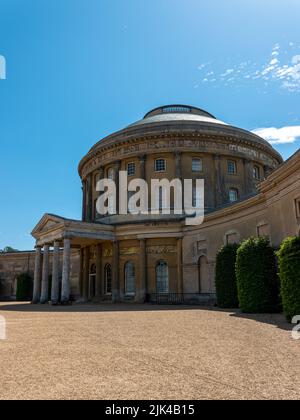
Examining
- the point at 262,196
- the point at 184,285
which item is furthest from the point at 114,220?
the point at 262,196

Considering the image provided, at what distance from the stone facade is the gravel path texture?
603 inches

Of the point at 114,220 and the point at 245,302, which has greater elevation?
the point at 114,220

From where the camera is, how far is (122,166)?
35.6 m

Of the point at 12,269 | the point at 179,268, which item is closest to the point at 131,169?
the point at 179,268

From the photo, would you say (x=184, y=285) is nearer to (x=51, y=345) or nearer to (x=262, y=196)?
(x=262, y=196)

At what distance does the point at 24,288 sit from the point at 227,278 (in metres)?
32.2

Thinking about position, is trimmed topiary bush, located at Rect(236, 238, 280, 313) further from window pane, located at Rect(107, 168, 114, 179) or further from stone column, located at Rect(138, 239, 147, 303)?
window pane, located at Rect(107, 168, 114, 179)

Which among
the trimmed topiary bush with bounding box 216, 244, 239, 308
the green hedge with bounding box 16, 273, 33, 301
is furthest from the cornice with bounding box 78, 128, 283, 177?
the green hedge with bounding box 16, 273, 33, 301

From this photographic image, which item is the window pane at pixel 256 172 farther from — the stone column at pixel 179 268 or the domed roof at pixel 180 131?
the stone column at pixel 179 268

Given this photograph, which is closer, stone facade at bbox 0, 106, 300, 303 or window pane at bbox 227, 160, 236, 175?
stone facade at bbox 0, 106, 300, 303

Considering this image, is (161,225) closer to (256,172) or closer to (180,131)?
(180,131)

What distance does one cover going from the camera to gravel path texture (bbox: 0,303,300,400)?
5.05 meters
